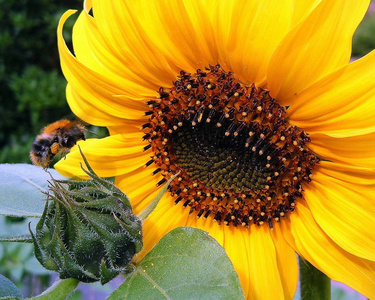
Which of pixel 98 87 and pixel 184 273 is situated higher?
pixel 98 87

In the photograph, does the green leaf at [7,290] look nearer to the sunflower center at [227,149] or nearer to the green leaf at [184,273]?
the green leaf at [184,273]

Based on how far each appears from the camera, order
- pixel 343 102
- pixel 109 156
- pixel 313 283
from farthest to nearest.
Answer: pixel 109 156 → pixel 313 283 → pixel 343 102

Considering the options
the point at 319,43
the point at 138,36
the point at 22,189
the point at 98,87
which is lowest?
the point at 22,189

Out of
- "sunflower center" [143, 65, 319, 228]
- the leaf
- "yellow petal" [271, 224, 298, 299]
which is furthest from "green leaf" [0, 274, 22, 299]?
"yellow petal" [271, 224, 298, 299]

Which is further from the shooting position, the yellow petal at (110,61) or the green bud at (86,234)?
the yellow petal at (110,61)

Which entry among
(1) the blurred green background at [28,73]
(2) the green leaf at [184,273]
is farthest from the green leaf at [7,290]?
(1) the blurred green background at [28,73]

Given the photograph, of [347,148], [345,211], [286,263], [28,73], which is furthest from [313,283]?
[28,73]

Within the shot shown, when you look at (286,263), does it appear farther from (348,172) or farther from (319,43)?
(319,43)

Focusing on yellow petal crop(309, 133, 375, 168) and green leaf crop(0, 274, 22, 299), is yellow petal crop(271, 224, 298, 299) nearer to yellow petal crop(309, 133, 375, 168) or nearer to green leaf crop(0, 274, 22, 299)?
yellow petal crop(309, 133, 375, 168)

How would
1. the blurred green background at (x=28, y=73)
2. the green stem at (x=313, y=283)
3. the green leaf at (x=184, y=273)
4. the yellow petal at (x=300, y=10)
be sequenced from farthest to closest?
the blurred green background at (x=28, y=73)
the green stem at (x=313, y=283)
the yellow petal at (x=300, y=10)
the green leaf at (x=184, y=273)
